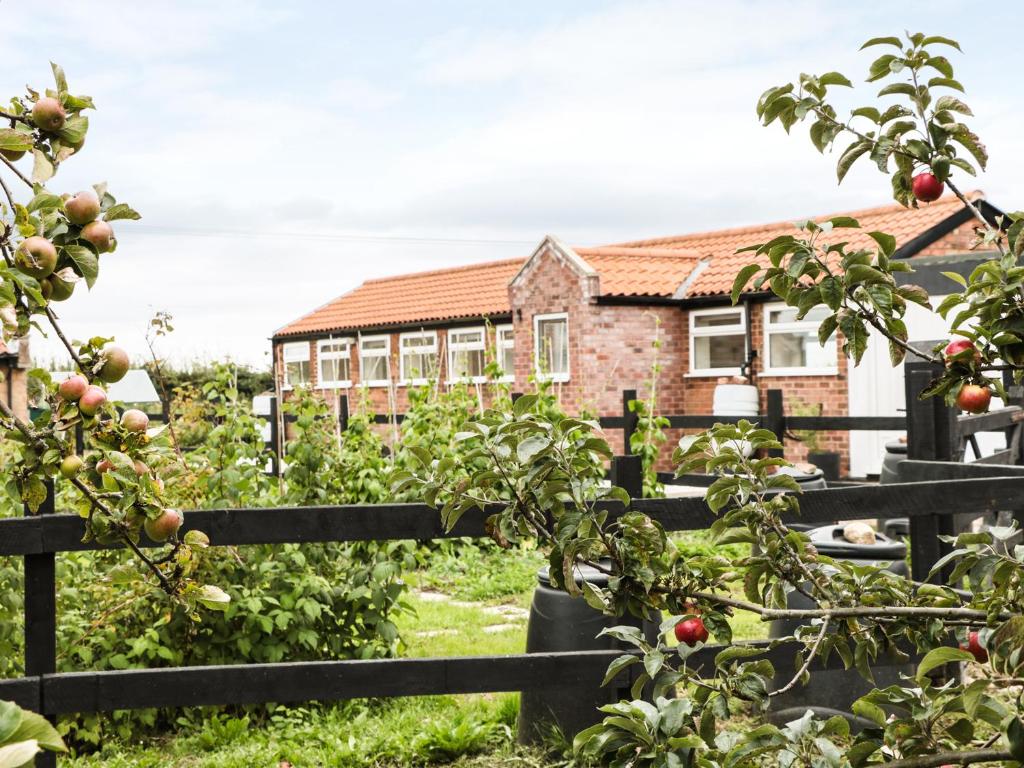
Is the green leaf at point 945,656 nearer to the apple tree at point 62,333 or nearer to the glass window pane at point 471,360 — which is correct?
the apple tree at point 62,333

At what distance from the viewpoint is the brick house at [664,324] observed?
15.6 metres

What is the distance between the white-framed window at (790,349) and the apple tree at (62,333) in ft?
48.1

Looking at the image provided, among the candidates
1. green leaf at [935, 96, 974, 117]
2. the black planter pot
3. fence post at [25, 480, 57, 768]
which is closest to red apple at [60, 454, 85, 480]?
green leaf at [935, 96, 974, 117]

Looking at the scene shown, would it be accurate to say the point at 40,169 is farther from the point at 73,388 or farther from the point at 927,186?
the point at 927,186

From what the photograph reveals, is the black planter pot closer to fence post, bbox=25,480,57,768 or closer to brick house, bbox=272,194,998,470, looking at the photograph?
brick house, bbox=272,194,998,470

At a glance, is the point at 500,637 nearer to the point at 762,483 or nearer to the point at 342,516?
the point at 342,516

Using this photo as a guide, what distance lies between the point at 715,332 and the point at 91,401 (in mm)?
16069

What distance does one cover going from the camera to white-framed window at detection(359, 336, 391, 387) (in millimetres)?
22000

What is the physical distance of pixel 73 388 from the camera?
1.31 m

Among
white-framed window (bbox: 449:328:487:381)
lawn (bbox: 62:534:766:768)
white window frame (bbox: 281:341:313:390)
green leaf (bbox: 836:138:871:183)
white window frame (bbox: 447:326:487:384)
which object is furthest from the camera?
white window frame (bbox: 281:341:313:390)

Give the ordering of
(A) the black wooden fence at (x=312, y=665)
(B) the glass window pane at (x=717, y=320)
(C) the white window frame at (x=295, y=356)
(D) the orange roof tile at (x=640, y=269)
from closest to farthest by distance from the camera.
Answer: (A) the black wooden fence at (x=312, y=665) → (B) the glass window pane at (x=717, y=320) → (D) the orange roof tile at (x=640, y=269) → (C) the white window frame at (x=295, y=356)

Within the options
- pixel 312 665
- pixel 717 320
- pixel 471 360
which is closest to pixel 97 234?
pixel 312 665

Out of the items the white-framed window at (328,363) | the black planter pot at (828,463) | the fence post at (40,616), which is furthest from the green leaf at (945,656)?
the white-framed window at (328,363)

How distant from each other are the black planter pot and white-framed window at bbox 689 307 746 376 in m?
2.98
